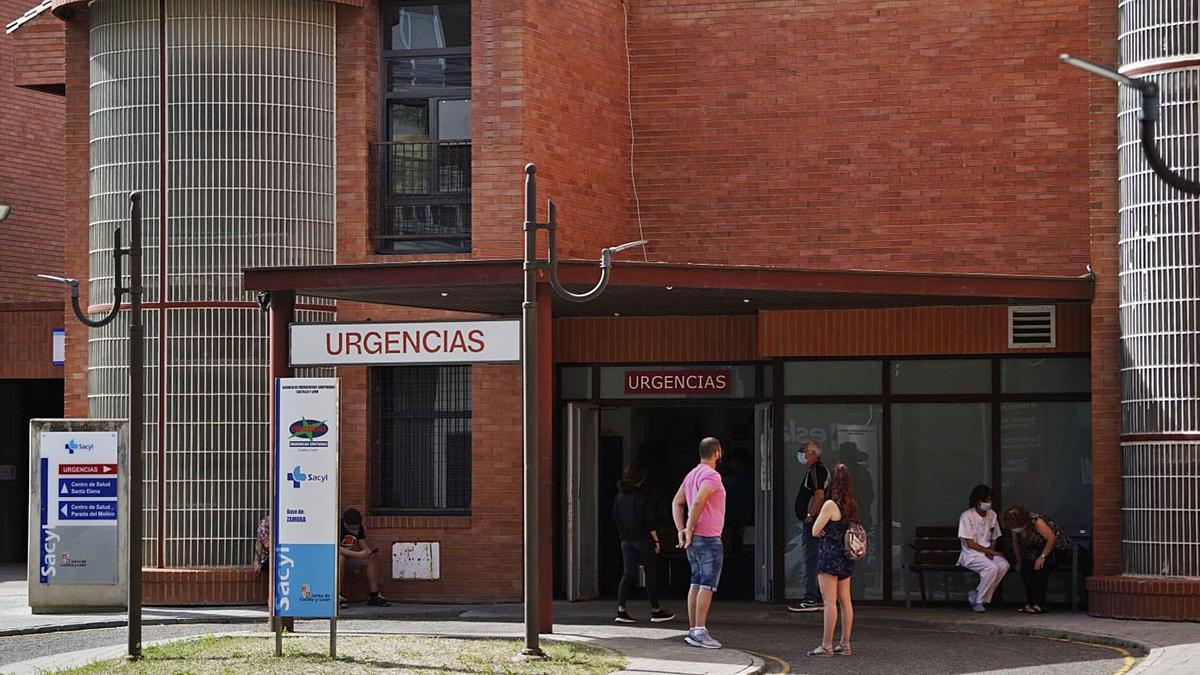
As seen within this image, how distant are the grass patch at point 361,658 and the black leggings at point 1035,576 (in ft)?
18.2

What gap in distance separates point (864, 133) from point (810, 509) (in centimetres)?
525

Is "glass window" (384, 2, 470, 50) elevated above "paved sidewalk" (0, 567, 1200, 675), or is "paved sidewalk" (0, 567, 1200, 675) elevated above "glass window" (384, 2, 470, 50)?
"glass window" (384, 2, 470, 50)

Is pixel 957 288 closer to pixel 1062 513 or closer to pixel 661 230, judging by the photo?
pixel 1062 513

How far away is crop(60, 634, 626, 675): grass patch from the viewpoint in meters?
13.7

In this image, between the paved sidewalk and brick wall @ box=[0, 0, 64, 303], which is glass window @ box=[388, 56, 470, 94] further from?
brick wall @ box=[0, 0, 64, 303]

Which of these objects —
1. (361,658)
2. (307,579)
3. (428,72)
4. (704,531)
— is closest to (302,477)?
(307,579)

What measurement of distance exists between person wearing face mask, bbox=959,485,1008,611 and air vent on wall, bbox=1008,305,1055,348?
1626 mm

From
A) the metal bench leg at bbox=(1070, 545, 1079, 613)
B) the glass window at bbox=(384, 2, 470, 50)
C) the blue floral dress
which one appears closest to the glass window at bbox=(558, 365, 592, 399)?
the glass window at bbox=(384, 2, 470, 50)

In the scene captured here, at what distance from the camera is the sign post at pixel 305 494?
14633 millimetres

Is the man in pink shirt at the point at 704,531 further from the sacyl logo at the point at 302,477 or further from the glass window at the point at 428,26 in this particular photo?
the glass window at the point at 428,26

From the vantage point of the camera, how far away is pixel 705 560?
1559 centimetres

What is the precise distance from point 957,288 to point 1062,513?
3.23 m

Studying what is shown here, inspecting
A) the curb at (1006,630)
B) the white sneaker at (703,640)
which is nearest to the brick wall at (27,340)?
the curb at (1006,630)

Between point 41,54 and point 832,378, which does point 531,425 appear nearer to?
point 832,378
